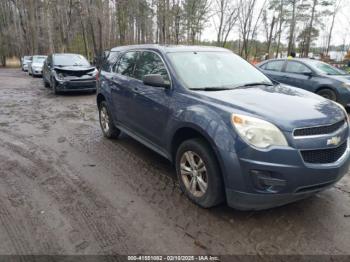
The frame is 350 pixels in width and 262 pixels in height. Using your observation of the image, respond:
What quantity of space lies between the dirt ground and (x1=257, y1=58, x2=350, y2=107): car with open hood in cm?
481

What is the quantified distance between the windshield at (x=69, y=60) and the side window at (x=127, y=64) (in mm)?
8106

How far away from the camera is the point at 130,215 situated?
307 cm

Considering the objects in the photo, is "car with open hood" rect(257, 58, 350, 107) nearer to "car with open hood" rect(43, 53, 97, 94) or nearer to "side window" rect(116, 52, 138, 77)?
"side window" rect(116, 52, 138, 77)

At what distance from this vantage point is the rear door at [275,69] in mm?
9398

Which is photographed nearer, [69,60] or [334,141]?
[334,141]

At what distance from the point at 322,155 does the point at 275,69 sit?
7646mm

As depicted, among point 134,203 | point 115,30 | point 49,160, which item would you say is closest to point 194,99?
point 134,203

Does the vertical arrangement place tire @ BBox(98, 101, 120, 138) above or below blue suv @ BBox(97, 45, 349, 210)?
below

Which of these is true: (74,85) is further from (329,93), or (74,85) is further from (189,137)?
→ (189,137)

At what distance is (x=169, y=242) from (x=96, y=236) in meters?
0.70

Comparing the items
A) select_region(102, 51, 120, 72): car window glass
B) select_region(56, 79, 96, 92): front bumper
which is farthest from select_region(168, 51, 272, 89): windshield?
select_region(56, 79, 96, 92): front bumper

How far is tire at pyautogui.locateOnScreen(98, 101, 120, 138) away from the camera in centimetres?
551

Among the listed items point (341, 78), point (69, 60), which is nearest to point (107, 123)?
point (341, 78)

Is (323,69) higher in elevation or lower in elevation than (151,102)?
higher
